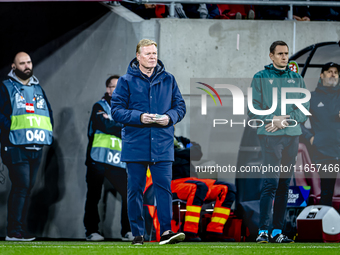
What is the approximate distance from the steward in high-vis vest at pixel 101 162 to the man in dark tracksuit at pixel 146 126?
1140 mm

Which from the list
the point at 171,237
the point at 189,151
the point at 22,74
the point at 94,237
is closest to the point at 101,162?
the point at 94,237

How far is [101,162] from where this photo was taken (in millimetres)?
5582

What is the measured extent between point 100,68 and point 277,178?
7.42 feet

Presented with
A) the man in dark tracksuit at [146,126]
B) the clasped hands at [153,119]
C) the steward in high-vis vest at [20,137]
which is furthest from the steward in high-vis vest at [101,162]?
the clasped hands at [153,119]

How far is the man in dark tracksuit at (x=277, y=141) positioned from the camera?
5.24 m

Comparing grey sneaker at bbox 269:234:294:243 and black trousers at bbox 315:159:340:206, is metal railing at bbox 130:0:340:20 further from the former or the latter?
grey sneaker at bbox 269:234:294:243

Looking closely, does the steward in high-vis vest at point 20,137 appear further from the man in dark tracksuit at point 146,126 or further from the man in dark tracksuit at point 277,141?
the man in dark tracksuit at point 277,141

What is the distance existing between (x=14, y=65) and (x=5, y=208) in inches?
62.0

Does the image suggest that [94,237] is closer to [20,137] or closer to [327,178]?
[20,137]

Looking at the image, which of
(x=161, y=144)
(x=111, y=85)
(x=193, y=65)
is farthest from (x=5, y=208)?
(x=193, y=65)

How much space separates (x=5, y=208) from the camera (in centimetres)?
557

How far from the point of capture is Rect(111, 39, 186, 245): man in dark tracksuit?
4348 millimetres

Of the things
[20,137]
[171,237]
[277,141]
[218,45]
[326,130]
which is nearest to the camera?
[171,237]

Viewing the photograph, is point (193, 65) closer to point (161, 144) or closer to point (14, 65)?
point (161, 144)
